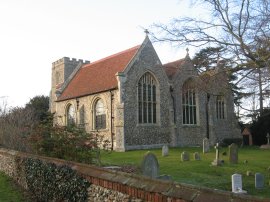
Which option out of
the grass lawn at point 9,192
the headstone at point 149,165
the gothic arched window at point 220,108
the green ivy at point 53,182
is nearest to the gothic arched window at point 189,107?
the gothic arched window at point 220,108

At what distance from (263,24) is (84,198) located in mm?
8292

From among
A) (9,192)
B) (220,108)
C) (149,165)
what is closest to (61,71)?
(220,108)

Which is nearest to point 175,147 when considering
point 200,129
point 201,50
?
point 200,129

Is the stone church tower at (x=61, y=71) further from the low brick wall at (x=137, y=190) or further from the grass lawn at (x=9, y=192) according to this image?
the low brick wall at (x=137, y=190)

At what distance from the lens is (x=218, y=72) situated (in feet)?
A: 41.4

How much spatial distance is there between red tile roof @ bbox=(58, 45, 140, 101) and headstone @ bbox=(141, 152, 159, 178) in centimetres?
1693

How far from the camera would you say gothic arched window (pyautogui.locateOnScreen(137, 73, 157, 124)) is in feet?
92.2

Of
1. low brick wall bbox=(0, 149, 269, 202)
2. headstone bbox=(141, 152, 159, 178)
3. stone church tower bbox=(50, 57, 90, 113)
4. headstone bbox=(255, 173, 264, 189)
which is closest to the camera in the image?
low brick wall bbox=(0, 149, 269, 202)

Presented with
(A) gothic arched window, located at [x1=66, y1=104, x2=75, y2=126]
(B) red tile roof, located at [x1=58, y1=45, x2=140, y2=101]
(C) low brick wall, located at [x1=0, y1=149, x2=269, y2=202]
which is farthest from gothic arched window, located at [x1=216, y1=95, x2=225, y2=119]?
(C) low brick wall, located at [x1=0, y1=149, x2=269, y2=202]

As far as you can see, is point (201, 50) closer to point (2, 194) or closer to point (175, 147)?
point (2, 194)

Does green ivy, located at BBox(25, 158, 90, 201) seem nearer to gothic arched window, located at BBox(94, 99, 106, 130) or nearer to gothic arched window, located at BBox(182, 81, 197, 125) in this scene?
gothic arched window, located at BBox(94, 99, 106, 130)

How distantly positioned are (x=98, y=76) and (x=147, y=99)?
558cm

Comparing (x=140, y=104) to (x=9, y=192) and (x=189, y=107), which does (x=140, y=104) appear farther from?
(x=9, y=192)

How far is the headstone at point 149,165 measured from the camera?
34.1 ft
